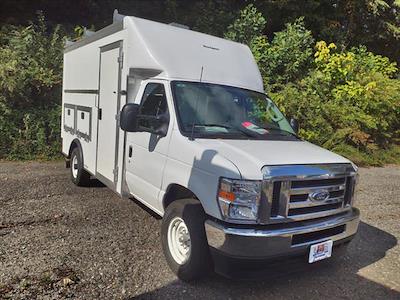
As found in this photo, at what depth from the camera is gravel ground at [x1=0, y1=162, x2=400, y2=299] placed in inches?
153

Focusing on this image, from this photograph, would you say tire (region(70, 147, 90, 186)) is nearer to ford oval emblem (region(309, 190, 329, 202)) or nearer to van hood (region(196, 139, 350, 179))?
van hood (region(196, 139, 350, 179))

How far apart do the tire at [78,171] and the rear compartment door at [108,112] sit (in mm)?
950

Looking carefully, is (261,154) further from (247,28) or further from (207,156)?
(247,28)

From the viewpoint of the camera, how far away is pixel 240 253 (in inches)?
138

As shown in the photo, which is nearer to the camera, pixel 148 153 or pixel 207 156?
pixel 207 156

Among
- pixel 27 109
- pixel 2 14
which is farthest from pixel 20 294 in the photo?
pixel 2 14

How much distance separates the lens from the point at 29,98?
10.1m

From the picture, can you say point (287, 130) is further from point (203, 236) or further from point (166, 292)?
point (166, 292)

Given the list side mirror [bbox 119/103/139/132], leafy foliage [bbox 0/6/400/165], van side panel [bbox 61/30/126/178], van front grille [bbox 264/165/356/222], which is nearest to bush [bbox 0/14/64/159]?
leafy foliage [bbox 0/6/400/165]

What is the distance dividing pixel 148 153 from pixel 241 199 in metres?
1.64

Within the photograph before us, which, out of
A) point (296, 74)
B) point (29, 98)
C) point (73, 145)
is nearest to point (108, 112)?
point (73, 145)

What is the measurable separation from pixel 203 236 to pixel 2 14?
1449 cm

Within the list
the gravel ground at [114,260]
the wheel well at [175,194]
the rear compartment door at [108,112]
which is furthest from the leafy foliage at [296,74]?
the wheel well at [175,194]

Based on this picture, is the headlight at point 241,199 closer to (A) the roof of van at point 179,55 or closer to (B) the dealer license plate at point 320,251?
(B) the dealer license plate at point 320,251
